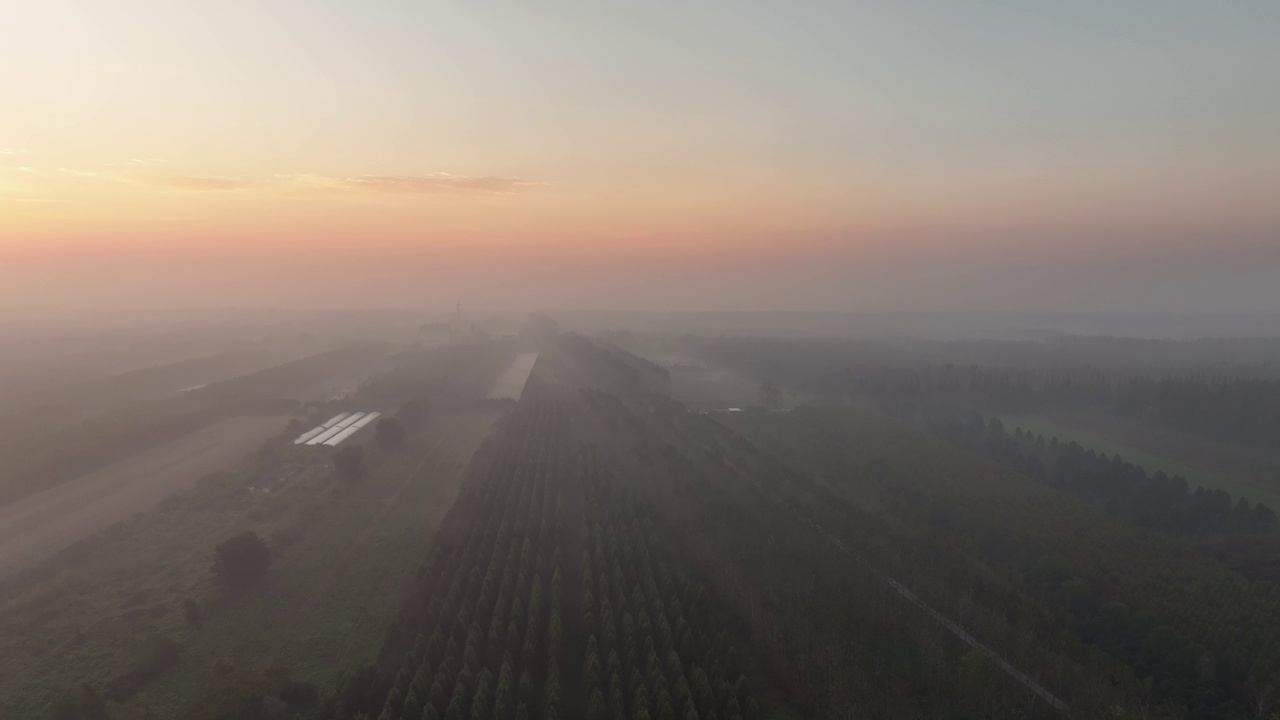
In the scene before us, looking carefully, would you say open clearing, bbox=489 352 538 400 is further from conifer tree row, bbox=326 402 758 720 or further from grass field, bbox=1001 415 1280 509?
grass field, bbox=1001 415 1280 509

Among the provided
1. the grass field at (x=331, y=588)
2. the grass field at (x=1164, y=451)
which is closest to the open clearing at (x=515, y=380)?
the grass field at (x=331, y=588)

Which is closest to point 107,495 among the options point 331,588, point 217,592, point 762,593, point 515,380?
point 217,592

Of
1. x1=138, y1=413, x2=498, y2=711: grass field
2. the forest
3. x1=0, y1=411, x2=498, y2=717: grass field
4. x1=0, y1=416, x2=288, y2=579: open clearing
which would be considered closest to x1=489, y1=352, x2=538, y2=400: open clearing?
the forest

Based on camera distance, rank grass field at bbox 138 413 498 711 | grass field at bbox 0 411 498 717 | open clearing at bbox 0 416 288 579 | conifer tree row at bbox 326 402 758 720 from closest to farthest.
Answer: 1. conifer tree row at bbox 326 402 758 720
2. grass field at bbox 0 411 498 717
3. grass field at bbox 138 413 498 711
4. open clearing at bbox 0 416 288 579

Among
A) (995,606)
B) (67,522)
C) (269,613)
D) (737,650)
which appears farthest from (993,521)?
(67,522)

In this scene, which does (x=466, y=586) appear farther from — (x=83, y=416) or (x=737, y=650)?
(x=83, y=416)

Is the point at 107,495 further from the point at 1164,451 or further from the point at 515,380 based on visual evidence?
the point at 1164,451
